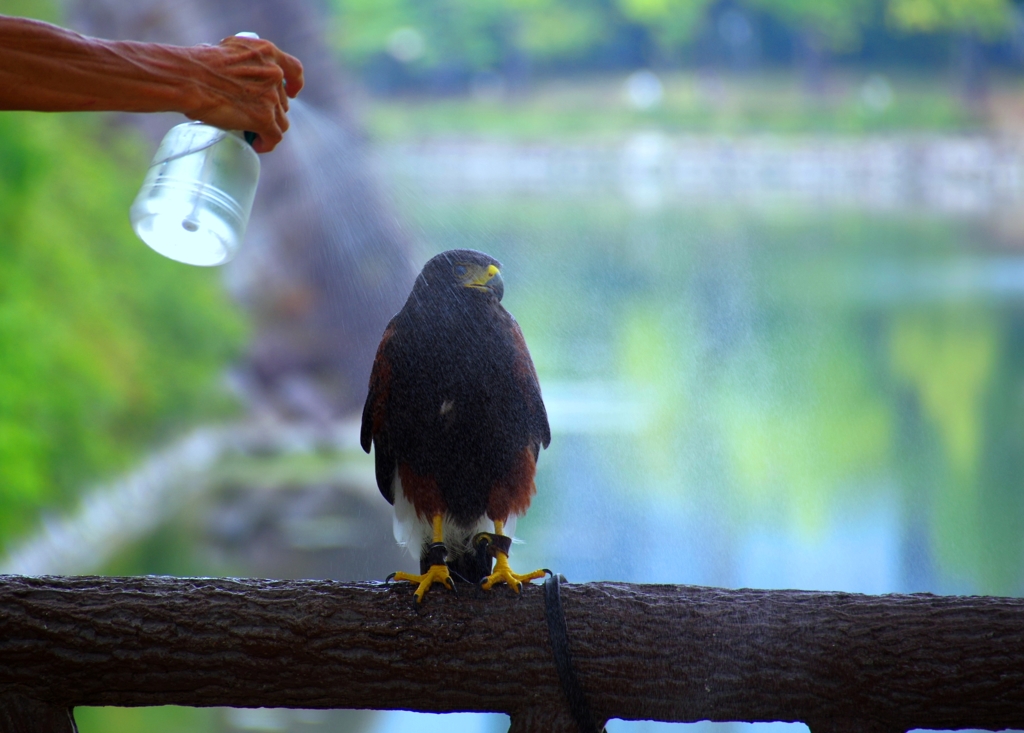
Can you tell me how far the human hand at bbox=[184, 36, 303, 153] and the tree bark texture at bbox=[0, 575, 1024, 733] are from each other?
727mm

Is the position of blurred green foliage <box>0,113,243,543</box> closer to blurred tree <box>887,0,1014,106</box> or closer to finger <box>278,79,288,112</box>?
finger <box>278,79,288,112</box>

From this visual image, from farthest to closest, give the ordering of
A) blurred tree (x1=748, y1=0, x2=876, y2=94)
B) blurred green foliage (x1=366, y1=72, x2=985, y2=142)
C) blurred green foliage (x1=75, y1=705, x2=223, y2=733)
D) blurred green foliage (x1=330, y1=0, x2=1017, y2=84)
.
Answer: blurred tree (x1=748, y1=0, x2=876, y2=94)
blurred green foliage (x1=366, y1=72, x2=985, y2=142)
blurred green foliage (x1=330, y1=0, x2=1017, y2=84)
blurred green foliage (x1=75, y1=705, x2=223, y2=733)

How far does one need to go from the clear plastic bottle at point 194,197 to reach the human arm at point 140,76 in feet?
0.25

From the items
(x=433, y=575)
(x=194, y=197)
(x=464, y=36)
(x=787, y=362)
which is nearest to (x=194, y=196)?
(x=194, y=197)

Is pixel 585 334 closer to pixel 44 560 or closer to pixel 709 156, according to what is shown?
pixel 709 156

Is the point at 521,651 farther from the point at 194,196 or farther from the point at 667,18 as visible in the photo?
the point at 667,18

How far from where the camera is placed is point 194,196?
1.53 metres

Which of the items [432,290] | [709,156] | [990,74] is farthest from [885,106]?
[432,290]

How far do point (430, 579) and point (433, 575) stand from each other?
1 cm

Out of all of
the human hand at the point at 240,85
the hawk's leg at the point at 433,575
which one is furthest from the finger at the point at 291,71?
the hawk's leg at the point at 433,575

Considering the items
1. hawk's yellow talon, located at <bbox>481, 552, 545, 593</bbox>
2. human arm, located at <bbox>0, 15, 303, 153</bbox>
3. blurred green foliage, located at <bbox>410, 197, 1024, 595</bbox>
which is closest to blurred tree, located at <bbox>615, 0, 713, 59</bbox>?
blurred green foliage, located at <bbox>410, 197, 1024, 595</bbox>

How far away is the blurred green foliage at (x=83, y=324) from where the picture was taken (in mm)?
5059

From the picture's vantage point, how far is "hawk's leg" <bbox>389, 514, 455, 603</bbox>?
1.52 meters

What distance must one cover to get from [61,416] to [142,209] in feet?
14.9
